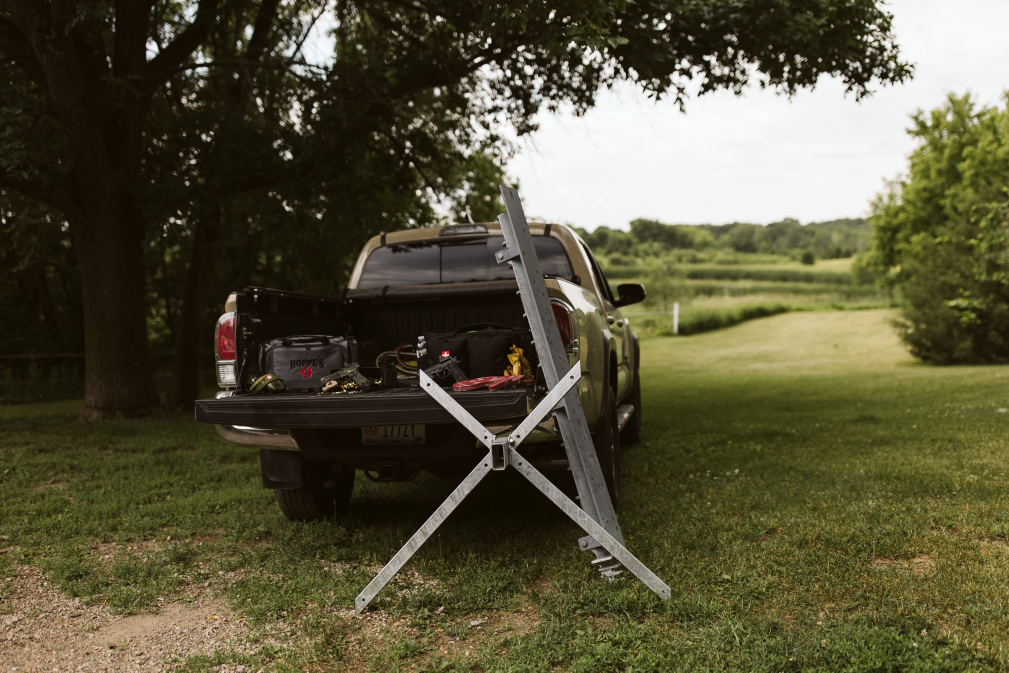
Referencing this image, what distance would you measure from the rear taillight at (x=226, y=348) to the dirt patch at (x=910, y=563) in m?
3.56

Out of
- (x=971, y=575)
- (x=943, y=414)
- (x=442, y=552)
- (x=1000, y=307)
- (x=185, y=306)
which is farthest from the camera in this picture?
(x=1000, y=307)

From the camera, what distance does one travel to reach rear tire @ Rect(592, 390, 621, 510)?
16.0 ft

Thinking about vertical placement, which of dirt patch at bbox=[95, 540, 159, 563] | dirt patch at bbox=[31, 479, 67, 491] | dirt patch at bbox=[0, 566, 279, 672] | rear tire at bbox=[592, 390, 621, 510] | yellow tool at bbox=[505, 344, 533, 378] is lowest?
dirt patch at bbox=[31, 479, 67, 491]

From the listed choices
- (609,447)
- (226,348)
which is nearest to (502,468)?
(609,447)

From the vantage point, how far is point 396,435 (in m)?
4.18

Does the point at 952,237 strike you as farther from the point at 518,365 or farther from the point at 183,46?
the point at 518,365

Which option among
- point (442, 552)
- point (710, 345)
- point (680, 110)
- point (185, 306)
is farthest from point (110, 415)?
point (710, 345)

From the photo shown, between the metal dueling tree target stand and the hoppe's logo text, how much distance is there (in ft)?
4.51

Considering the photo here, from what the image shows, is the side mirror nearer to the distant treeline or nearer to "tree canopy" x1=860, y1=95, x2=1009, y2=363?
"tree canopy" x1=860, y1=95, x2=1009, y2=363

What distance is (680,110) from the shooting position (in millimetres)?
10367

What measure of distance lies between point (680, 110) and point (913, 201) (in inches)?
1352

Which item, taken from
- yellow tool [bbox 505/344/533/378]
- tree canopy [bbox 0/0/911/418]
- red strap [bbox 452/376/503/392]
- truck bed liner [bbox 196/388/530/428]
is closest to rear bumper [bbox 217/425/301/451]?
truck bed liner [bbox 196/388/530/428]

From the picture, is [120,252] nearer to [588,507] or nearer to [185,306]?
[185,306]

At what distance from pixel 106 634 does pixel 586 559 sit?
236 cm
